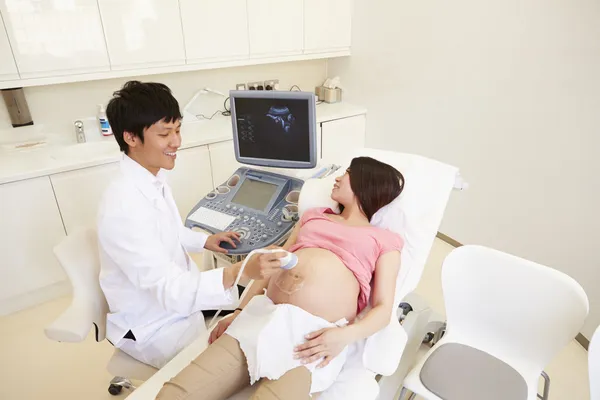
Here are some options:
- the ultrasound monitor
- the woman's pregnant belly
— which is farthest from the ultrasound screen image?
the woman's pregnant belly

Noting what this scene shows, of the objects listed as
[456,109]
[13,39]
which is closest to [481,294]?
[456,109]

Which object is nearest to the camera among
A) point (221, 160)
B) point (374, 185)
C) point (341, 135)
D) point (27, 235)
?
point (374, 185)

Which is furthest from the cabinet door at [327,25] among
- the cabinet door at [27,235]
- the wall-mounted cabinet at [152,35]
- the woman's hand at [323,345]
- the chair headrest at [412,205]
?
the woman's hand at [323,345]

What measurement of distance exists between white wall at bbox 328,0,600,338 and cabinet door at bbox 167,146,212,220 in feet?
4.75

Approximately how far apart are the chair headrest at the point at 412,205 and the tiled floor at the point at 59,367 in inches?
36.2

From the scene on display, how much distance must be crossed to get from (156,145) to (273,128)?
1.73ft

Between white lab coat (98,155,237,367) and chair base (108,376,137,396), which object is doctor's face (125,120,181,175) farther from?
chair base (108,376,137,396)

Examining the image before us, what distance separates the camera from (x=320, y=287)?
1.23 meters

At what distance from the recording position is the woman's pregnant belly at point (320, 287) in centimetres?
122

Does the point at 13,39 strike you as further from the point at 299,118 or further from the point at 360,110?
the point at 360,110

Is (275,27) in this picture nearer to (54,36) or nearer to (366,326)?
(54,36)

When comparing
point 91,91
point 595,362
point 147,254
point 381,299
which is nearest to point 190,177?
point 91,91

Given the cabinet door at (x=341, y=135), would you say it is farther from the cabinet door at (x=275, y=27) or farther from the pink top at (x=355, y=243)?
the pink top at (x=355, y=243)

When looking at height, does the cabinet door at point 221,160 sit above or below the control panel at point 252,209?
below
